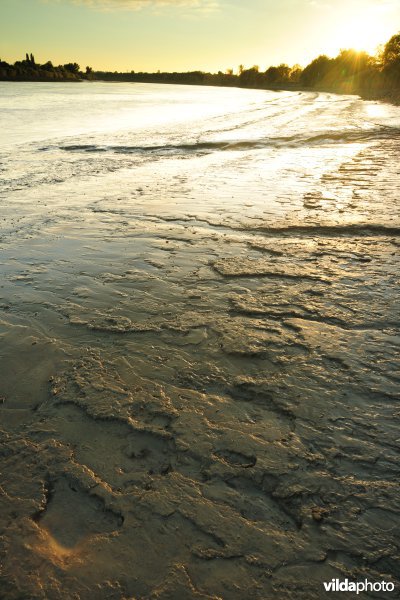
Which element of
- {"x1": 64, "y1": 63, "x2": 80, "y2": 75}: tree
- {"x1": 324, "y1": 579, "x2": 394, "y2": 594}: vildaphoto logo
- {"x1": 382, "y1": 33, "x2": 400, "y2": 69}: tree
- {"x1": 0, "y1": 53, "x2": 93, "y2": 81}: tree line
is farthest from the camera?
{"x1": 64, "y1": 63, "x2": 80, "y2": 75}: tree

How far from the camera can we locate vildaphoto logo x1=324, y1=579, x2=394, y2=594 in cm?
138

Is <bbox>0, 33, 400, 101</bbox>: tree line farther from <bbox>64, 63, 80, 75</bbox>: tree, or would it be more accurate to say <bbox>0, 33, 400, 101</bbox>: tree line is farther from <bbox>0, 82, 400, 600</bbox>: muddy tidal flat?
<bbox>0, 82, 400, 600</bbox>: muddy tidal flat

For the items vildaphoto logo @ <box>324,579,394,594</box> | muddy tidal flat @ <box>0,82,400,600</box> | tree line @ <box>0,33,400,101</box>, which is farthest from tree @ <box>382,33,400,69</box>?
vildaphoto logo @ <box>324,579,394,594</box>

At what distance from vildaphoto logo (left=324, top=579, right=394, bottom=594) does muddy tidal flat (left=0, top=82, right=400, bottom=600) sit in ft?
0.08

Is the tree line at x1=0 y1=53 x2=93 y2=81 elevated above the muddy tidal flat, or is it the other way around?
the tree line at x1=0 y1=53 x2=93 y2=81

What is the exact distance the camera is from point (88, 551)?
1506mm

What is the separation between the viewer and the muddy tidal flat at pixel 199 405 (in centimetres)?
148

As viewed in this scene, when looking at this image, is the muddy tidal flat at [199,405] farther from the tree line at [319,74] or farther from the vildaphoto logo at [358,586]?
the tree line at [319,74]

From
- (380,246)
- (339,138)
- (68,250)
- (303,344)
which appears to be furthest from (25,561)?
(339,138)

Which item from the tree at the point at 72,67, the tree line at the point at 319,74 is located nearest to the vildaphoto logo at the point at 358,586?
the tree line at the point at 319,74

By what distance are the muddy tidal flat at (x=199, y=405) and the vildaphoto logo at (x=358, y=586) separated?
0.02m

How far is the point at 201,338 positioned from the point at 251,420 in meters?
0.83

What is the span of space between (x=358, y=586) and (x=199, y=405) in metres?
1.06

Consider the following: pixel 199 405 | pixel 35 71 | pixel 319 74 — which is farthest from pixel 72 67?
pixel 199 405
